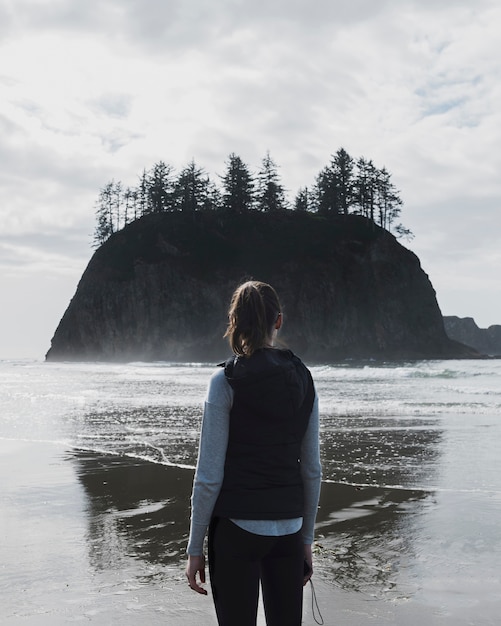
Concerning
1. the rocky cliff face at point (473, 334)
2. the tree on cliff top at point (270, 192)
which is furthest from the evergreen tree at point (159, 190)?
the rocky cliff face at point (473, 334)

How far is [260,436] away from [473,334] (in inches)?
5076

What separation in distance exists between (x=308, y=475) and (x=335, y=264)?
7215cm

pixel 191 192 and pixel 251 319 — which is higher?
pixel 191 192

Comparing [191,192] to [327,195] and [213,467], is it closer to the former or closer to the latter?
[327,195]

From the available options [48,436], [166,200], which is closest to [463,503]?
[48,436]

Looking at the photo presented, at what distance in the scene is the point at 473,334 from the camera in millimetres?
123875

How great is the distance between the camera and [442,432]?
1122 centimetres

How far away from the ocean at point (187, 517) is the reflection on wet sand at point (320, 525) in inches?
0.6

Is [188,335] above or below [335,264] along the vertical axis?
below

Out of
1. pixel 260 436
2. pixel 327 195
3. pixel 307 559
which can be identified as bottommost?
pixel 307 559

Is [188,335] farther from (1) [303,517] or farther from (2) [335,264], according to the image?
(1) [303,517]

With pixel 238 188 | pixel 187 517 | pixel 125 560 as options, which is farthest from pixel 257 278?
pixel 125 560

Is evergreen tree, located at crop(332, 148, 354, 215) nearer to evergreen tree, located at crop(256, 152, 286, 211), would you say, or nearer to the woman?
evergreen tree, located at crop(256, 152, 286, 211)

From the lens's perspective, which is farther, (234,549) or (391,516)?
(391,516)
